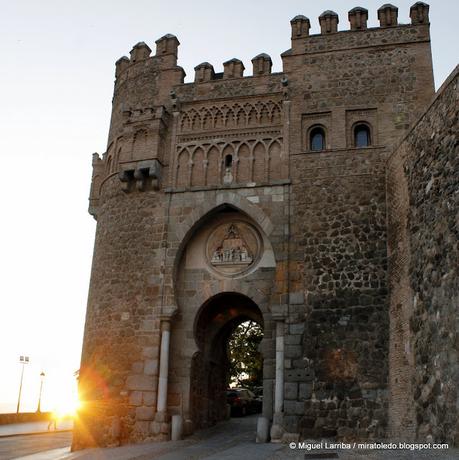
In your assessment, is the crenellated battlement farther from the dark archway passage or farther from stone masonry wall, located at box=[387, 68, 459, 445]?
the dark archway passage

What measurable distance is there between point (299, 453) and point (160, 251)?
19.7 ft

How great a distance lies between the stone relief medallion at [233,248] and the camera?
13.2 m

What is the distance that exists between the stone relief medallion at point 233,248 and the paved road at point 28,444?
5.31 meters

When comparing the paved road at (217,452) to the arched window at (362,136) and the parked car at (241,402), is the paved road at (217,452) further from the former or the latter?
the arched window at (362,136)

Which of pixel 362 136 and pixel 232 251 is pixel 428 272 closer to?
pixel 362 136

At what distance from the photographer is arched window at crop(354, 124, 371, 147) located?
13.2 m

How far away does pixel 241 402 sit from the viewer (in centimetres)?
1927


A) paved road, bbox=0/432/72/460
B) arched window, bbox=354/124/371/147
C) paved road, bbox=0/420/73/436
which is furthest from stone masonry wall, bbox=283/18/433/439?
paved road, bbox=0/420/73/436

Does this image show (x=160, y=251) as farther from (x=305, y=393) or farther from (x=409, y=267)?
(x=409, y=267)

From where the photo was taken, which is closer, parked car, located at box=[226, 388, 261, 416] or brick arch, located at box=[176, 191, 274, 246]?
brick arch, located at box=[176, 191, 274, 246]

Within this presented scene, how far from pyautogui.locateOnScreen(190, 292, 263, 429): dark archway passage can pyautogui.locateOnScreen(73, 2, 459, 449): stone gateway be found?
0.07 m

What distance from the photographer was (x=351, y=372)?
11273mm

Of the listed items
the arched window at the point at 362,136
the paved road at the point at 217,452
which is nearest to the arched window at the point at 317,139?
the arched window at the point at 362,136

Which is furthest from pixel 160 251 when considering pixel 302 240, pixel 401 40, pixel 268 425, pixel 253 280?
pixel 401 40
